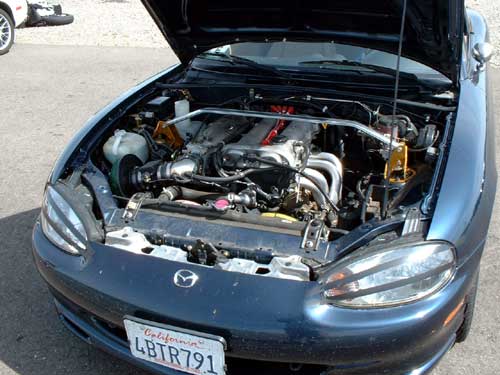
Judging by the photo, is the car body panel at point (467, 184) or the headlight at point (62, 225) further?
the headlight at point (62, 225)

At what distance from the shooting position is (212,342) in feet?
5.68

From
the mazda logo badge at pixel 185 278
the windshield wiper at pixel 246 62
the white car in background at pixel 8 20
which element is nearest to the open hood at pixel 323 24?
the windshield wiper at pixel 246 62

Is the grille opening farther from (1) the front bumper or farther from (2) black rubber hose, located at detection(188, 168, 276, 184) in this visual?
(2) black rubber hose, located at detection(188, 168, 276, 184)

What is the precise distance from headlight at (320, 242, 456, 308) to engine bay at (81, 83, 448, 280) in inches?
4.9

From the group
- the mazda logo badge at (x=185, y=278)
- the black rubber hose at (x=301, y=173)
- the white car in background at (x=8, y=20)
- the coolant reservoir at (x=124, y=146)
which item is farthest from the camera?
the white car in background at (x=8, y=20)

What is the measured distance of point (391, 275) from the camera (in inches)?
69.7

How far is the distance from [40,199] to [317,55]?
2.23 metres

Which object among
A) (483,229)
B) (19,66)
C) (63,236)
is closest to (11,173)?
(63,236)

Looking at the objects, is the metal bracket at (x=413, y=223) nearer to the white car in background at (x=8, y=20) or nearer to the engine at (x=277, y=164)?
the engine at (x=277, y=164)

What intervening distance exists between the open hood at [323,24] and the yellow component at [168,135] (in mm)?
642

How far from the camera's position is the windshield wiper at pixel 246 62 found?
3.08 metres

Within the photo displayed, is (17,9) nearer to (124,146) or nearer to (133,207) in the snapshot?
(124,146)

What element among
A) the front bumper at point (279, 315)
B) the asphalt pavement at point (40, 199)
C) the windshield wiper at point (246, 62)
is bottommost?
the asphalt pavement at point (40, 199)

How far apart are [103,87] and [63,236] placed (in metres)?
4.87
